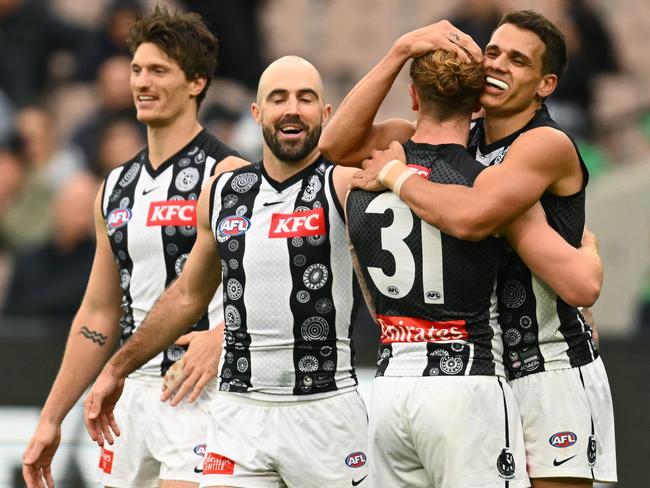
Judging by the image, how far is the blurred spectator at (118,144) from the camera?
10.6 metres

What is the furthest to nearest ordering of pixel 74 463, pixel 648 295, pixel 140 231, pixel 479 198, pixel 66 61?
pixel 66 61
pixel 648 295
pixel 74 463
pixel 140 231
pixel 479 198

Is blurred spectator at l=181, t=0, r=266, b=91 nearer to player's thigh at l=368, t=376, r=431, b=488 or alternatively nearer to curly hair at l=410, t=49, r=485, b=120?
curly hair at l=410, t=49, r=485, b=120

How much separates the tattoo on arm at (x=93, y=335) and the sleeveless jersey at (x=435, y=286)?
6.19ft

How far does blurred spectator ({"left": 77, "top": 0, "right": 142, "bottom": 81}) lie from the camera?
11.3 meters

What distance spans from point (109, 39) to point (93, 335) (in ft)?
19.2

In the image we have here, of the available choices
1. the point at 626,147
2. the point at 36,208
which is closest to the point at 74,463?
the point at 36,208

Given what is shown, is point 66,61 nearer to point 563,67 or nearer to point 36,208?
point 36,208

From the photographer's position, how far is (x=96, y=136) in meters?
11.0

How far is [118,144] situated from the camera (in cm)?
1064

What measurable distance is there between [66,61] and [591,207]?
4843mm

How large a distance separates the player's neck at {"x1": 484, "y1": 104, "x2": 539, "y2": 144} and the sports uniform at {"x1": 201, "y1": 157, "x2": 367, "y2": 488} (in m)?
Result: 0.77

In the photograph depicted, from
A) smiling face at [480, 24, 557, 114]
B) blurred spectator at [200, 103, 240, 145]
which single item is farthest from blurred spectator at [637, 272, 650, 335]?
smiling face at [480, 24, 557, 114]

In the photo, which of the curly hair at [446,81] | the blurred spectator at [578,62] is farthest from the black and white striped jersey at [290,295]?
the blurred spectator at [578,62]

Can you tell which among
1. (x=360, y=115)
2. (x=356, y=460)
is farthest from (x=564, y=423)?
(x=360, y=115)
